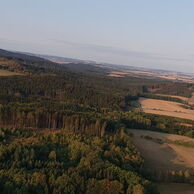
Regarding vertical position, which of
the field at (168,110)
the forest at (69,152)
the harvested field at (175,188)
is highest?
the forest at (69,152)

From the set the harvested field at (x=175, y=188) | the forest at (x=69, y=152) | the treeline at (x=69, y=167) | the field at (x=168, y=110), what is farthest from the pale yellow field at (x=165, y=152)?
the field at (x=168, y=110)

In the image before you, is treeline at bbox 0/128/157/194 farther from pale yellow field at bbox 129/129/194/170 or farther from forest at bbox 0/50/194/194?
pale yellow field at bbox 129/129/194/170

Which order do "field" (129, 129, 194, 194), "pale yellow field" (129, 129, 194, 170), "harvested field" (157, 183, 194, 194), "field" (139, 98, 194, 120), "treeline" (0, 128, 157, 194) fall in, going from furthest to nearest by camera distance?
"field" (139, 98, 194, 120), "pale yellow field" (129, 129, 194, 170), "field" (129, 129, 194, 194), "harvested field" (157, 183, 194, 194), "treeline" (0, 128, 157, 194)

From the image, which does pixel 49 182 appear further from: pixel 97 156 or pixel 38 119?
pixel 38 119

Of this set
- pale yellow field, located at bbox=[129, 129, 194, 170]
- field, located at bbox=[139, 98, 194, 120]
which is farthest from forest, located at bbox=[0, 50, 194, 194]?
field, located at bbox=[139, 98, 194, 120]

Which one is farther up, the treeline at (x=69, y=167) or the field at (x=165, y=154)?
the treeline at (x=69, y=167)

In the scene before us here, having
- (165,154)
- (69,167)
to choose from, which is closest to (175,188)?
(165,154)

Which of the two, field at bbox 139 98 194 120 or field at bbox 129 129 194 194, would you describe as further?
field at bbox 139 98 194 120

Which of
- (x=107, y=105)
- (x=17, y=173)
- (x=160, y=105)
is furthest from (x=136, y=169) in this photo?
(x=160, y=105)

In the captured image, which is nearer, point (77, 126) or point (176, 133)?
point (77, 126)

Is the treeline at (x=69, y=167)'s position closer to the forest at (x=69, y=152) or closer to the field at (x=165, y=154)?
the forest at (x=69, y=152)

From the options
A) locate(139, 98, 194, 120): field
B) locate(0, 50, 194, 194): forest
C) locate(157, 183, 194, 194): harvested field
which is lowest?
locate(157, 183, 194, 194): harvested field
